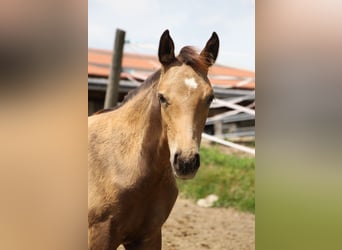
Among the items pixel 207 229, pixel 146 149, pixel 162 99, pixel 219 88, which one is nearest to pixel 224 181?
pixel 207 229

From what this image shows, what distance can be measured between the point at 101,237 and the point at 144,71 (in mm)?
708

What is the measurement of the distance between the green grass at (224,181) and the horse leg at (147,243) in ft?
1.15

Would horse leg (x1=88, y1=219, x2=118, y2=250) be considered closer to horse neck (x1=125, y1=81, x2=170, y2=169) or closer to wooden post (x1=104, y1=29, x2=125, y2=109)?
horse neck (x1=125, y1=81, x2=170, y2=169)

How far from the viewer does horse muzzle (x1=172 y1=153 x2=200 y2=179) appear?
1.31 m

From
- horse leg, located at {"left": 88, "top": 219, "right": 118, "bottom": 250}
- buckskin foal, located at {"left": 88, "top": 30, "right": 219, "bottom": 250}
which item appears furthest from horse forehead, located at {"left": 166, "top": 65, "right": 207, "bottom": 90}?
horse leg, located at {"left": 88, "top": 219, "right": 118, "bottom": 250}

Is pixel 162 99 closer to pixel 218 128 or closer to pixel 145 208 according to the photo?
pixel 145 208

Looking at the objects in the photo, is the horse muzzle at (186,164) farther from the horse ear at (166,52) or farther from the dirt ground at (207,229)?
the dirt ground at (207,229)

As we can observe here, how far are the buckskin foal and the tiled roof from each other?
285mm

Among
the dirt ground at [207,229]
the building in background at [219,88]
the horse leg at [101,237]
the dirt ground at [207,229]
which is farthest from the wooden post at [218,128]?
Answer: the horse leg at [101,237]

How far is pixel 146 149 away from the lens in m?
1.49
